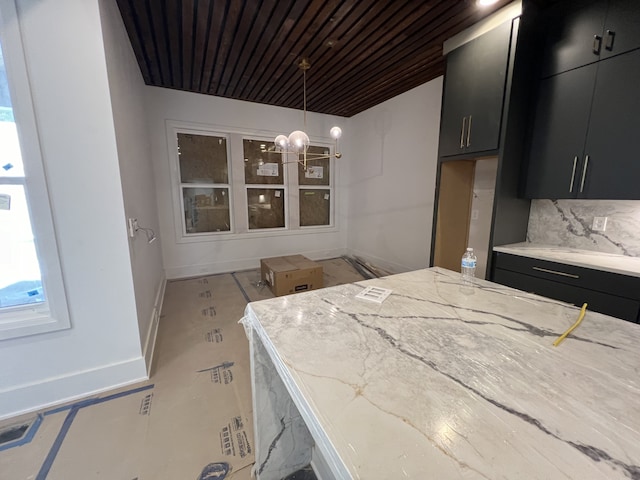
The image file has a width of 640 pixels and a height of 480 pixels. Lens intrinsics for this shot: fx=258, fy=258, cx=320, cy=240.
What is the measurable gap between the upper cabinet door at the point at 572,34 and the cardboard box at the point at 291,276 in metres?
2.86

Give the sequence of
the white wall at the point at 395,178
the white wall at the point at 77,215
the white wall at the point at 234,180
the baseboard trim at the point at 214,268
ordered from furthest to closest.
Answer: the baseboard trim at the point at 214,268 < the white wall at the point at 234,180 < the white wall at the point at 395,178 < the white wall at the point at 77,215

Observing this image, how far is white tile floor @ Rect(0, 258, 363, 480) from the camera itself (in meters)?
1.25

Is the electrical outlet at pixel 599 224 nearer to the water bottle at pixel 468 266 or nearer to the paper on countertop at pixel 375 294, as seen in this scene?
the water bottle at pixel 468 266

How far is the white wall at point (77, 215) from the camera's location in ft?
4.62

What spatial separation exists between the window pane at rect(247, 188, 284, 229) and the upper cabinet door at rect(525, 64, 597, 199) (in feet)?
11.4

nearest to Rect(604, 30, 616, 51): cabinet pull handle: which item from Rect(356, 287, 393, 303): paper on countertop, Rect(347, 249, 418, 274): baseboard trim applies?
Rect(356, 287, 393, 303): paper on countertop

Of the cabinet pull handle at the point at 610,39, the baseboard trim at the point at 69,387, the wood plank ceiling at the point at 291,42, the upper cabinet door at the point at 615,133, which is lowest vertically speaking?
the baseboard trim at the point at 69,387

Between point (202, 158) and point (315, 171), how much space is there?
192 centimetres

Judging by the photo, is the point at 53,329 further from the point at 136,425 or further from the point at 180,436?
Result: the point at 180,436

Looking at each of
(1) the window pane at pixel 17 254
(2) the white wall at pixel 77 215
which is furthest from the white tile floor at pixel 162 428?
(1) the window pane at pixel 17 254

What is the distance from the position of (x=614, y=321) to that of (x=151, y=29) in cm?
366

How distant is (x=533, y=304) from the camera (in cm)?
109

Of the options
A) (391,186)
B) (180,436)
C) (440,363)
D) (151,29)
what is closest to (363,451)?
(440,363)

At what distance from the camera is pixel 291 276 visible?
10.5 feet
